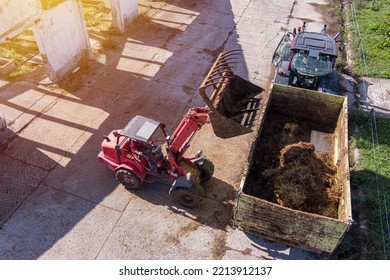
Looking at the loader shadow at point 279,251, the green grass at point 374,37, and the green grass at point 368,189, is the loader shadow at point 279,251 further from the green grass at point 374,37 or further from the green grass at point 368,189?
the green grass at point 374,37

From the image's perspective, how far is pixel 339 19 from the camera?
59.4 ft

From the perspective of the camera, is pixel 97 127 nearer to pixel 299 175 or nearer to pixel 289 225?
pixel 299 175

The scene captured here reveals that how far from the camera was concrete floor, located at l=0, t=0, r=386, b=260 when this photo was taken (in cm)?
757

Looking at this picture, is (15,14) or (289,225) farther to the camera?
(15,14)

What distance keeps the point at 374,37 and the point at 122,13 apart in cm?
Result: 1242

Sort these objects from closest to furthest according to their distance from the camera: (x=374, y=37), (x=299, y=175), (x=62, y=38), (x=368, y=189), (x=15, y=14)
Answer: (x=299, y=175), (x=368, y=189), (x=15, y=14), (x=62, y=38), (x=374, y=37)

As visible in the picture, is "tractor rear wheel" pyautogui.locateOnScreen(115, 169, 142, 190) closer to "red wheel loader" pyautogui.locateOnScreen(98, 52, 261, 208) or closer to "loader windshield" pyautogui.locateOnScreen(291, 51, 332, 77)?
"red wheel loader" pyautogui.locateOnScreen(98, 52, 261, 208)

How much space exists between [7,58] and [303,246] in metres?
13.8

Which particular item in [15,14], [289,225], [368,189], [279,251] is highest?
[15,14]

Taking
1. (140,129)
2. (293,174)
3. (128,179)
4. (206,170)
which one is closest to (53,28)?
(140,129)

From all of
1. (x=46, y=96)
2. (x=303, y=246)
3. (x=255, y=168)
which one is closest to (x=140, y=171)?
(x=255, y=168)

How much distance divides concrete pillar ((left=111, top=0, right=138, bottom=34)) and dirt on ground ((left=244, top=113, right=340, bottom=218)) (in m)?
10.0

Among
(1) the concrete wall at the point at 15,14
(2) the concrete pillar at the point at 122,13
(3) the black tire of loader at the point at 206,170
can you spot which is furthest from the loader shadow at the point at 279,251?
(2) the concrete pillar at the point at 122,13

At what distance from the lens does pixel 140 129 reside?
24.9ft
